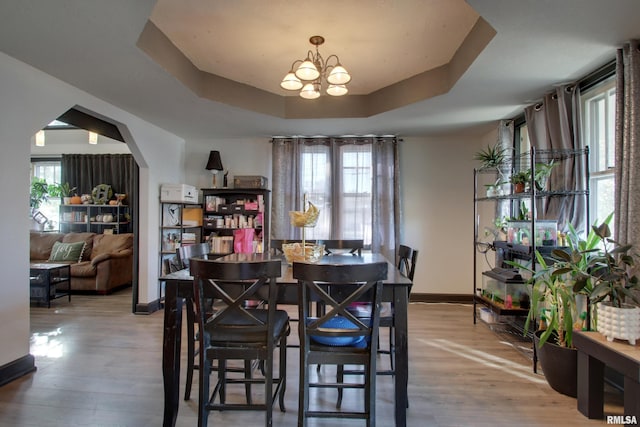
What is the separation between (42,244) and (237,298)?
5874mm

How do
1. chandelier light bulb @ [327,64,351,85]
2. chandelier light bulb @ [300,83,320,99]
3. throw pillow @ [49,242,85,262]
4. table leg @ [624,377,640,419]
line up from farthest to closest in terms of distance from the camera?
throw pillow @ [49,242,85,262], chandelier light bulb @ [300,83,320,99], chandelier light bulb @ [327,64,351,85], table leg @ [624,377,640,419]

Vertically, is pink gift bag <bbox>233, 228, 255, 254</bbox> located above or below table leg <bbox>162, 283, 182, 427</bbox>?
above

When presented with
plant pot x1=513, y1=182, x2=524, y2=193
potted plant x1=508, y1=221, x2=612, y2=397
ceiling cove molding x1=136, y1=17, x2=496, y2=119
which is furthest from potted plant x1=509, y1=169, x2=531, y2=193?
ceiling cove molding x1=136, y1=17, x2=496, y2=119

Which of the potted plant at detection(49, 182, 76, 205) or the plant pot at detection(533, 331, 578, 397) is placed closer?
the plant pot at detection(533, 331, 578, 397)

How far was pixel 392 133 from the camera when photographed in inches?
184

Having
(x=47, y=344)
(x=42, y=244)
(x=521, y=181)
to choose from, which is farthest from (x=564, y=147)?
(x=42, y=244)

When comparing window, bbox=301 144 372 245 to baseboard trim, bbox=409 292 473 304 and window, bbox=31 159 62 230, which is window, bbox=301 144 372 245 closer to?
baseboard trim, bbox=409 292 473 304

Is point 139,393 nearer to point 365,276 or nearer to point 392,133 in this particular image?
point 365,276

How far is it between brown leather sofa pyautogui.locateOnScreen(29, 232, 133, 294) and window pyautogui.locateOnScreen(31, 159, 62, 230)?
647 mm

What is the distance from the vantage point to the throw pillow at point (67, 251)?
5387 millimetres

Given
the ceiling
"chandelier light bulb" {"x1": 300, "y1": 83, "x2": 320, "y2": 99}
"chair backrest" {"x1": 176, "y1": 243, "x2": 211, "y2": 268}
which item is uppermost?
the ceiling

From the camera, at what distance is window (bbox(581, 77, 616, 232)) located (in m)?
2.67

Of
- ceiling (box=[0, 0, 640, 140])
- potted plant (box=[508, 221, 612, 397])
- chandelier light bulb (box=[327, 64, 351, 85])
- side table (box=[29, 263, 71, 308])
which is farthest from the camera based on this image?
side table (box=[29, 263, 71, 308])

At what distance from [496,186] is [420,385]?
2.26 meters
